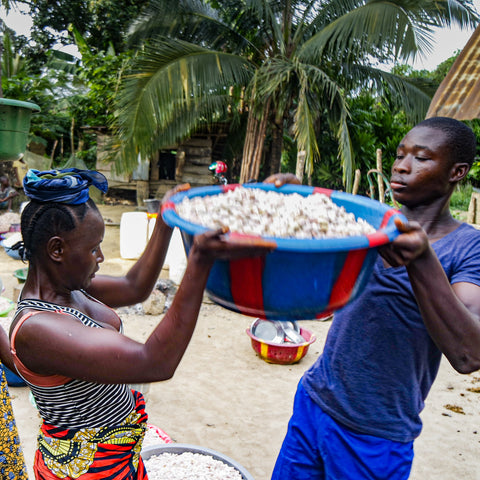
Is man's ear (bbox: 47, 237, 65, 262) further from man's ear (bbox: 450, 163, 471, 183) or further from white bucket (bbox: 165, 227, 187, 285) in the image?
white bucket (bbox: 165, 227, 187, 285)

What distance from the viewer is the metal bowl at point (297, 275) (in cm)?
85

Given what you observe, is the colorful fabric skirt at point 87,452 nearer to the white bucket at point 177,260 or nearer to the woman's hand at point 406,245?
the woman's hand at point 406,245

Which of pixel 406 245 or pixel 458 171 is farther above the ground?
pixel 458 171

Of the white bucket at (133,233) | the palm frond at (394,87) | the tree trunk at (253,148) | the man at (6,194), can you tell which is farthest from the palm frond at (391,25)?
the man at (6,194)

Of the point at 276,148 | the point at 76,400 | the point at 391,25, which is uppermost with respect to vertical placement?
the point at 391,25

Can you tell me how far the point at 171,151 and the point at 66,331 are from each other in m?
12.3

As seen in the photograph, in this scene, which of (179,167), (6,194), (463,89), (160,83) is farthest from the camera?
(179,167)

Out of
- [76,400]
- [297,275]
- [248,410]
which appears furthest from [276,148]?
[297,275]

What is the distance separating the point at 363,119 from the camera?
11094 millimetres

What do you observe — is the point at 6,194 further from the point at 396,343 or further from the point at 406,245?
the point at 406,245

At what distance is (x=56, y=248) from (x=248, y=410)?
273 cm

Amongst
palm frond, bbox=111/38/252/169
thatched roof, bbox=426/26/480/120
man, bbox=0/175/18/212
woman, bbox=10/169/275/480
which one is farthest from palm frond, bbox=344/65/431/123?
woman, bbox=10/169/275/480

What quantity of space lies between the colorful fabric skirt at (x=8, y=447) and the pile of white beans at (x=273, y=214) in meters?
1.08

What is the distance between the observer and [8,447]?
1.61 metres
